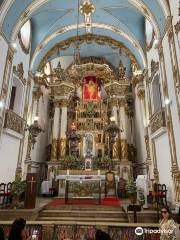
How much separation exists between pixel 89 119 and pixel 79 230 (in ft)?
33.9

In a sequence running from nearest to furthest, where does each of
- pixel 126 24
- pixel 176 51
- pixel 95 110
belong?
pixel 176 51 < pixel 126 24 < pixel 95 110

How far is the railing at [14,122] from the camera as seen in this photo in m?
8.44

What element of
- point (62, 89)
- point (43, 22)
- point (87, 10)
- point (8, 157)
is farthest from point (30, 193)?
point (87, 10)

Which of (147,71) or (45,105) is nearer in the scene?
(147,71)

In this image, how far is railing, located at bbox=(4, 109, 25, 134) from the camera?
27.7 feet

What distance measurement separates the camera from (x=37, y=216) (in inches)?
250

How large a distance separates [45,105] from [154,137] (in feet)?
27.1

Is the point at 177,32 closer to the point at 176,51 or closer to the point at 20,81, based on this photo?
the point at 176,51

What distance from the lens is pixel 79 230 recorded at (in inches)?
150

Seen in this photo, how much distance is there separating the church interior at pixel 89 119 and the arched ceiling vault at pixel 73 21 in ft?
0.17

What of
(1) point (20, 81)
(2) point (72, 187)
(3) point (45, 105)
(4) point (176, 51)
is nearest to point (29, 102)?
(1) point (20, 81)

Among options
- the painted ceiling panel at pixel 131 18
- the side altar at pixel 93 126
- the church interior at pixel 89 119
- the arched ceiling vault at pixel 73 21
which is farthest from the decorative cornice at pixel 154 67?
the side altar at pixel 93 126

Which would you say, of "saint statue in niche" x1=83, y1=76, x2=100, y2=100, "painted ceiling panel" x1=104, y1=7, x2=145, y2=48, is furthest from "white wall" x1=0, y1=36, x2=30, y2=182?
"saint statue in niche" x1=83, y1=76, x2=100, y2=100

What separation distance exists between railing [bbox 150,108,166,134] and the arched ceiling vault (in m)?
3.22
